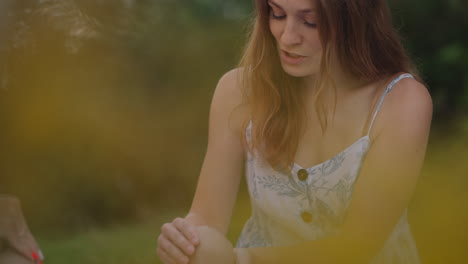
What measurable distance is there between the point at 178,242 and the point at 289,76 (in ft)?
2.07

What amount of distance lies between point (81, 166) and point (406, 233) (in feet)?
6.86

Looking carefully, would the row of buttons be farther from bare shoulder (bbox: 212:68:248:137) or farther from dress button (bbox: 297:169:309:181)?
bare shoulder (bbox: 212:68:248:137)

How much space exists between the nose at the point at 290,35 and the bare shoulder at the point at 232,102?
0.34 meters

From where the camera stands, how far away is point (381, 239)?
1710mm

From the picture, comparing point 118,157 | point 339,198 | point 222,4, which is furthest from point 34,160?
point 339,198

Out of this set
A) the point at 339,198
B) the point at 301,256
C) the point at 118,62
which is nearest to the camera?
the point at 301,256

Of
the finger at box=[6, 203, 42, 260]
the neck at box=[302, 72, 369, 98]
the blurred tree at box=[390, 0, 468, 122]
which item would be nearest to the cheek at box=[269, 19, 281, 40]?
the neck at box=[302, 72, 369, 98]

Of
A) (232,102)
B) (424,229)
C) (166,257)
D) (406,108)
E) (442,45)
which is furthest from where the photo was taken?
(442,45)

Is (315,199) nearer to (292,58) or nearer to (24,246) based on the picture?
(292,58)

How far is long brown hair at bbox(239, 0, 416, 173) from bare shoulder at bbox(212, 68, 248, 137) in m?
0.03

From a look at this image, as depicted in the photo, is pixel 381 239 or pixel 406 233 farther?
pixel 406 233

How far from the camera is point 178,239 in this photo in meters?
1.57

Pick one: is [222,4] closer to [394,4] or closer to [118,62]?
[118,62]

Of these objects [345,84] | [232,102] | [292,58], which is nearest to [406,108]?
[345,84]
